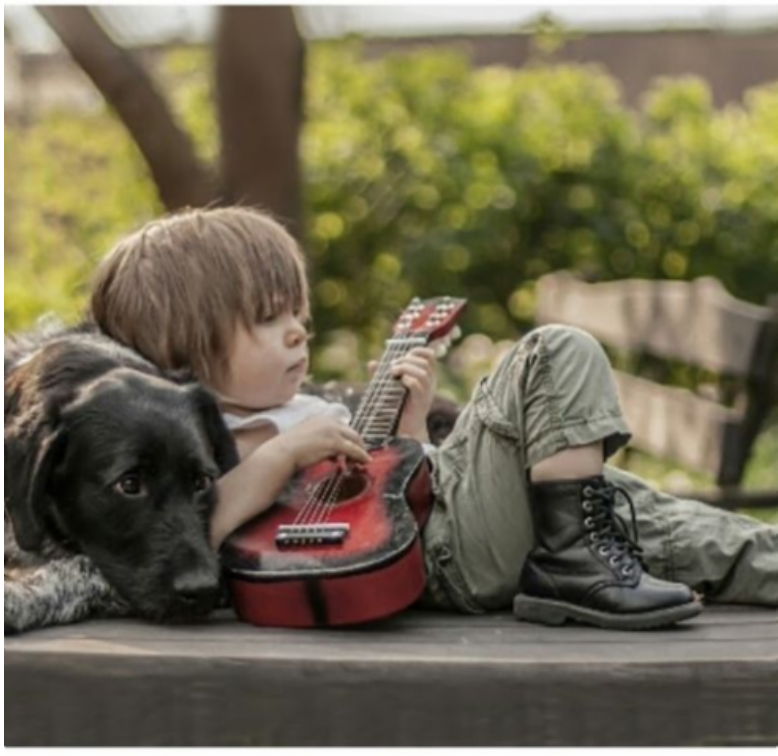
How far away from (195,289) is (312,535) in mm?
653

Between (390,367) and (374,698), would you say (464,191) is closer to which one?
(390,367)

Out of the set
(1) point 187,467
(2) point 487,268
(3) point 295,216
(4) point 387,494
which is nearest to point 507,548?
(4) point 387,494

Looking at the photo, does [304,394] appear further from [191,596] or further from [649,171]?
[649,171]

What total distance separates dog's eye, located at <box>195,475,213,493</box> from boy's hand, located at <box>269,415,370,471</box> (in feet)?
0.53

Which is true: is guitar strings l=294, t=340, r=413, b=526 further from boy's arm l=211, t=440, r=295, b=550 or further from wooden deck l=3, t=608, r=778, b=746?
wooden deck l=3, t=608, r=778, b=746

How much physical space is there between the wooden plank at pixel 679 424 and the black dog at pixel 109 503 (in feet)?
9.05

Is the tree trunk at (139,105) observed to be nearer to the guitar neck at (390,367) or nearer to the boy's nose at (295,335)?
the guitar neck at (390,367)

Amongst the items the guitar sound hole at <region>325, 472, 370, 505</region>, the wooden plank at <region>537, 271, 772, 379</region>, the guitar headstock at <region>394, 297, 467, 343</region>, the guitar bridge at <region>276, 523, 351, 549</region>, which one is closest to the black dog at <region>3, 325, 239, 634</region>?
the guitar bridge at <region>276, 523, 351, 549</region>

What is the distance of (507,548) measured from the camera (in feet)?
11.4

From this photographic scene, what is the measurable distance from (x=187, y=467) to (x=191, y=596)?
0.79 feet

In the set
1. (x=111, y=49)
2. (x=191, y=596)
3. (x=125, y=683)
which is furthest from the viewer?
(x=111, y=49)

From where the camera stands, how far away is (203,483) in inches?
132

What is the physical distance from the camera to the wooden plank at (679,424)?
5.98 metres

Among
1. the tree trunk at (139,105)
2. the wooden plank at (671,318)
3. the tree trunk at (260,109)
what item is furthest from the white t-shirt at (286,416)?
the tree trunk at (139,105)
